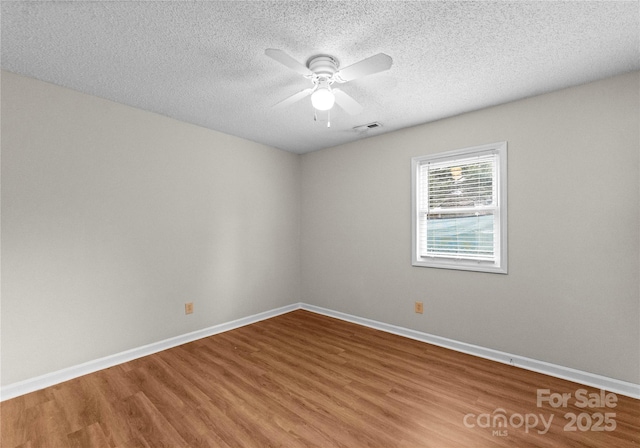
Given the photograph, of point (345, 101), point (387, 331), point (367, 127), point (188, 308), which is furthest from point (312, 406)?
point (367, 127)

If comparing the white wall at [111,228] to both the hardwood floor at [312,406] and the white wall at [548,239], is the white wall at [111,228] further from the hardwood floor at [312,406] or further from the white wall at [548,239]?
the white wall at [548,239]

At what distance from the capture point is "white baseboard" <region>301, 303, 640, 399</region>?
221 centimetres

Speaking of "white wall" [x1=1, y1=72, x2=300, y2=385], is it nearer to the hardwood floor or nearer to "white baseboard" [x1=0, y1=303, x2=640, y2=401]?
"white baseboard" [x1=0, y1=303, x2=640, y2=401]

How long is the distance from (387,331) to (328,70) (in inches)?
116

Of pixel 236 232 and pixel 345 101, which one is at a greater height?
pixel 345 101

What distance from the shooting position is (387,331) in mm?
3541

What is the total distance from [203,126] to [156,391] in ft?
8.94

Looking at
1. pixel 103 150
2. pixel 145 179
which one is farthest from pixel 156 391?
pixel 103 150

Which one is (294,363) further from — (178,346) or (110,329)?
(110,329)

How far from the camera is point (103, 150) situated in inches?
105

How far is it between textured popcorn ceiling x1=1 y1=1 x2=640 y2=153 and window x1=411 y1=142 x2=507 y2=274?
0.59 m

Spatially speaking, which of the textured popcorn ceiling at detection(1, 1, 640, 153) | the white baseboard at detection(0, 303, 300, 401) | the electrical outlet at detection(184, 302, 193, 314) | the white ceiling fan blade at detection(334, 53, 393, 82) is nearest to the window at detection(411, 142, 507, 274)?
the textured popcorn ceiling at detection(1, 1, 640, 153)

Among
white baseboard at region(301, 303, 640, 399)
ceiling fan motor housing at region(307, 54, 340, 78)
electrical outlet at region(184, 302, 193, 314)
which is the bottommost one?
white baseboard at region(301, 303, 640, 399)

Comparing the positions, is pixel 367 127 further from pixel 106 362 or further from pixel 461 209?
pixel 106 362
